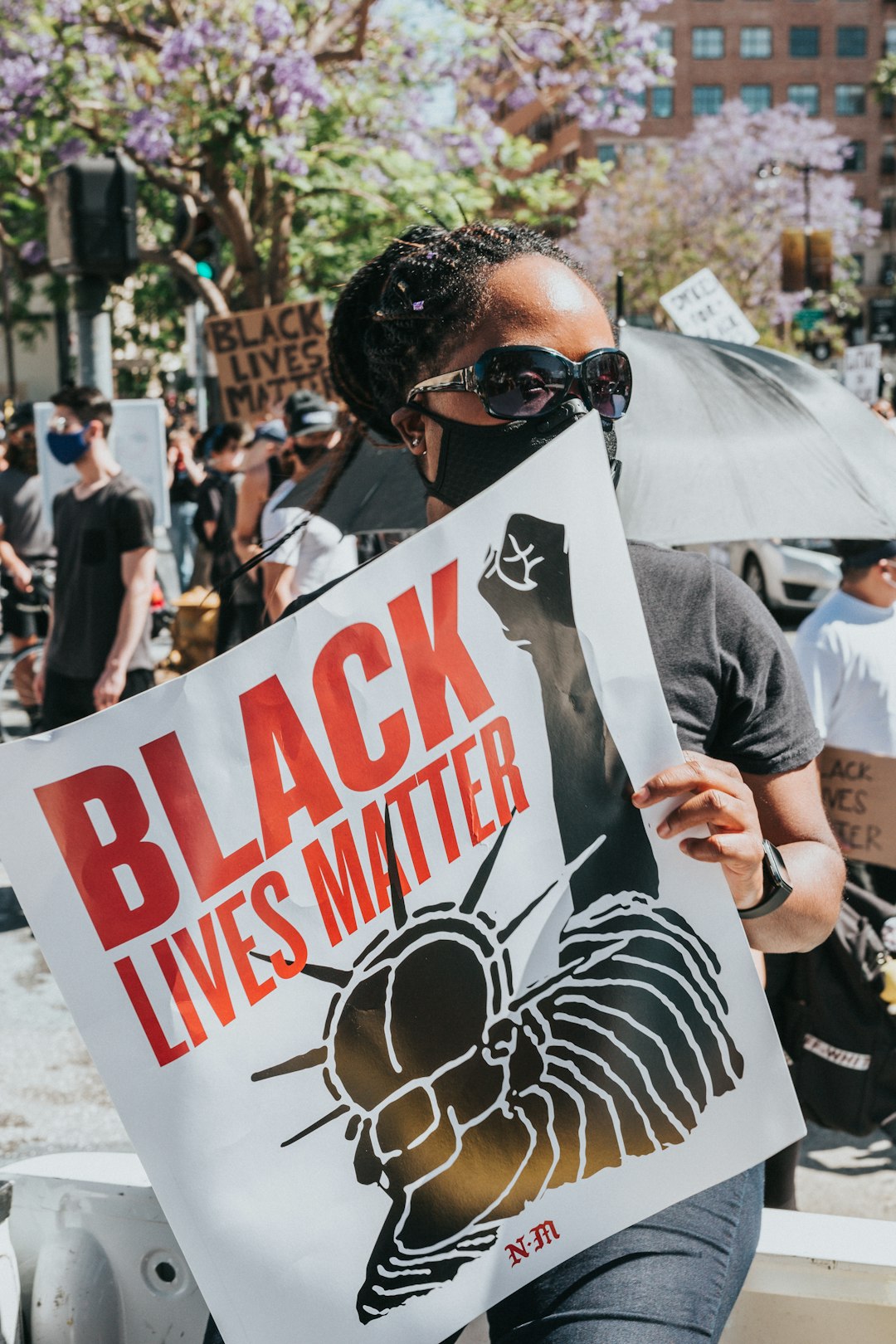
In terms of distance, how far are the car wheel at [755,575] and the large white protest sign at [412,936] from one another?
479 inches

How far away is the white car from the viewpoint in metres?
13.3

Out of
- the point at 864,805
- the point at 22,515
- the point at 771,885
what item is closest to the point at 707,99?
the point at 22,515

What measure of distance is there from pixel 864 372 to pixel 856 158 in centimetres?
5588

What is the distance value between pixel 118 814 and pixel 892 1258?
1.11m

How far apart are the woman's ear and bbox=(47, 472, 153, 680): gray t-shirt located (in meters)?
4.21

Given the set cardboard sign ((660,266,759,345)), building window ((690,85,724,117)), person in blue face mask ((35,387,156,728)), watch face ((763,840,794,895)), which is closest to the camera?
watch face ((763,840,794,895))

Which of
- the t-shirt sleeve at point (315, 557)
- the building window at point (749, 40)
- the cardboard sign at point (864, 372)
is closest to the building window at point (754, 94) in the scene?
the building window at point (749, 40)

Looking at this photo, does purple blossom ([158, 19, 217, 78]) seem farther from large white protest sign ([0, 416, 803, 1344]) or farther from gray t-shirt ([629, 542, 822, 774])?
large white protest sign ([0, 416, 803, 1344])

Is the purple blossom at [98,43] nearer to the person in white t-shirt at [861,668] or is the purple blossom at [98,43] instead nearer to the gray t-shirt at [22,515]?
the gray t-shirt at [22,515]

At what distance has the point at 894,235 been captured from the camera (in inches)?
2670

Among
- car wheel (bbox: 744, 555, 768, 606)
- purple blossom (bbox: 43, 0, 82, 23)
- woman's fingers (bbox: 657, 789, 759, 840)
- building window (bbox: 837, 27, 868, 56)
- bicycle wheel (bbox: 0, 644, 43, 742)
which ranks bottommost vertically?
car wheel (bbox: 744, 555, 768, 606)

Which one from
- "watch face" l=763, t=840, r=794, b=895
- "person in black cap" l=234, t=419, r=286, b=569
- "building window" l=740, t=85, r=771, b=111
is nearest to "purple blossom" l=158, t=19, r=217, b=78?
"person in black cap" l=234, t=419, r=286, b=569

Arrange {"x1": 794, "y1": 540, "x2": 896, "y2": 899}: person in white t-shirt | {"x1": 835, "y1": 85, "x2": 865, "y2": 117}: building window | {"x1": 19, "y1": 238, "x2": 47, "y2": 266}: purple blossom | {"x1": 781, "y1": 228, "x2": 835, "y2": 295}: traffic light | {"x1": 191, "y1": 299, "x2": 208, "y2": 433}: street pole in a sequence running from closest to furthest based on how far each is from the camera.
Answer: {"x1": 794, "y1": 540, "x2": 896, "y2": 899}: person in white t-shirt < {"x1": 19, "y1": 238, "x2": 47, "y2": 266}: purple blossom < {"x1": 191, "y1": 299, "x2": 208, "y2": 433}: street pole < {"x1": 781, "y1": 228, "x2": 835, "y2": 295}: traffic light < {"x1": 835, "y1": 85, "x2": 865, "y2": 117}: building window
